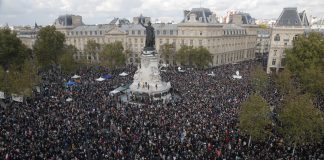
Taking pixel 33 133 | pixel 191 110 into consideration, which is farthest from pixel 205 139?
pixel 33 133

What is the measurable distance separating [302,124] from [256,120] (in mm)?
3563

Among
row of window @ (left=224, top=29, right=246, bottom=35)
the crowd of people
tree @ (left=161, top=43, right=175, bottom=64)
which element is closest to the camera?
the crowd of people

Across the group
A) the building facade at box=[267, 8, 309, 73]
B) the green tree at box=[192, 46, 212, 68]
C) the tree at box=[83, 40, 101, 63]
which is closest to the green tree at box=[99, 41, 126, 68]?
the tree at box=[83, 40, 101, 63]

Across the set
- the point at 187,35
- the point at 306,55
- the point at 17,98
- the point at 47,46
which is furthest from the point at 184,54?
the point at 17,98

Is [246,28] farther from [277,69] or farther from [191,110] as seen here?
[191,110]

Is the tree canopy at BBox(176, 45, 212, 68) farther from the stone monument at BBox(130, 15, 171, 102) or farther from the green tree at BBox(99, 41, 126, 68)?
the stone monument at BBox(130, 15, 171, 102)

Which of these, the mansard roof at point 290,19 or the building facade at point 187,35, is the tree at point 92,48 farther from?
the mansard roof at point 290,19

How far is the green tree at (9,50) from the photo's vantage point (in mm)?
54938

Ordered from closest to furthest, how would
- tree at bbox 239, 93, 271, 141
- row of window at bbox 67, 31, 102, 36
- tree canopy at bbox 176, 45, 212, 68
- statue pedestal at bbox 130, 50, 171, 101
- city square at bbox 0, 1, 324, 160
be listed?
city square at bbox 0, 1, 324, 160 → tree at bbox 239, 93, 271, 141 → statue pedestal at bbox 130, 50, 171, 101 → tree canopy at bbox 176, 45, 212, 68 → row of window at bbox 67, 31, 102, 36

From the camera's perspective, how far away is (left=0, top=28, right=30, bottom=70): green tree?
5494cm

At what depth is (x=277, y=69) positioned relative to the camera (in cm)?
6525

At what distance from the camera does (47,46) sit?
65562 mm

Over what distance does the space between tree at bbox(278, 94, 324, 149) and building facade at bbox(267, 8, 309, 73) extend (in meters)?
40.3

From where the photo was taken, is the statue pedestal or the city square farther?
the statue pedestal
